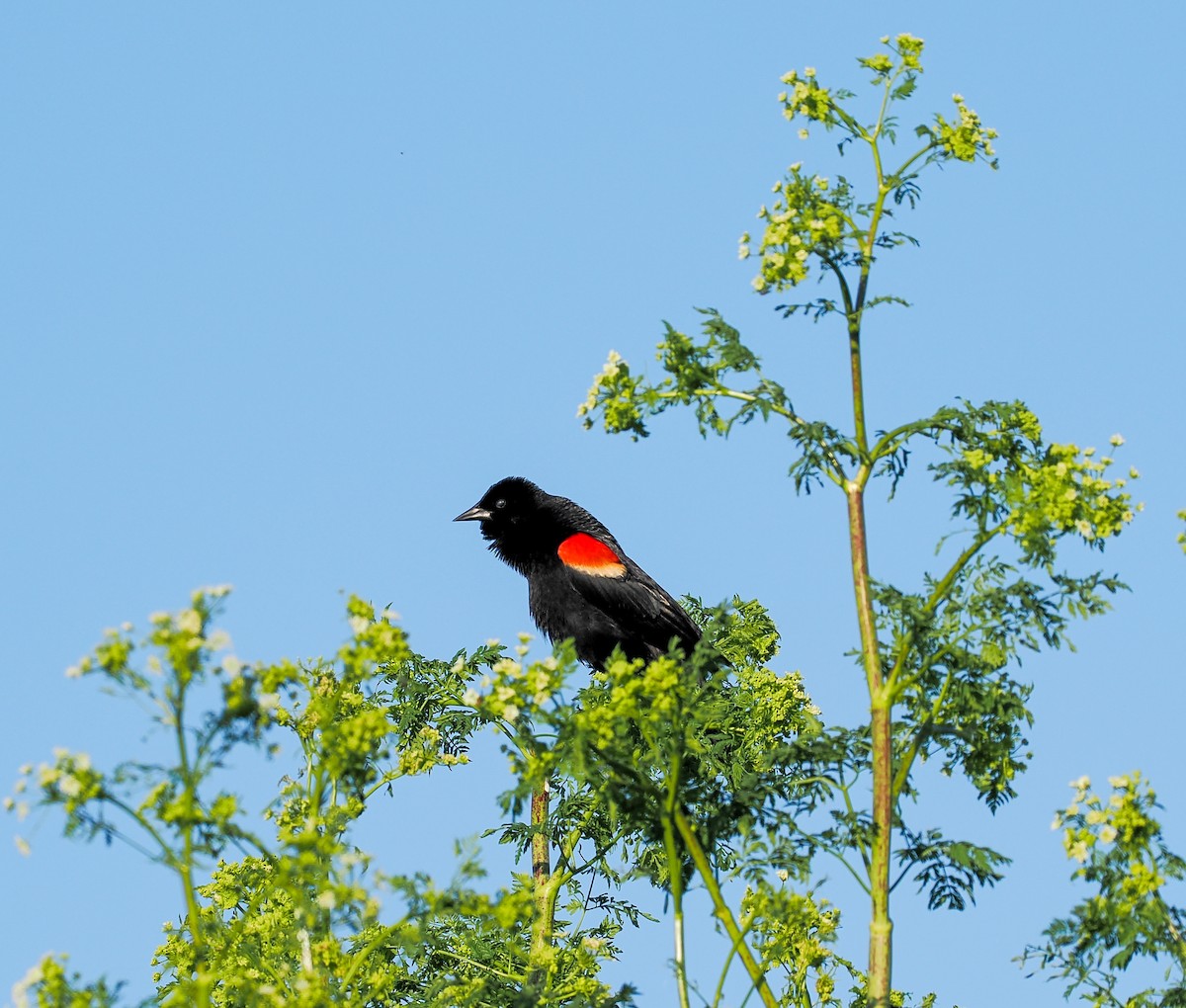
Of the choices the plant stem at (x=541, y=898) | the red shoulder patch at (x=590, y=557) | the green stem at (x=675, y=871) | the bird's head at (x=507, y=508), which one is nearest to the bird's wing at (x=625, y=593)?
the red shoulder patch at (x=590, y=557)

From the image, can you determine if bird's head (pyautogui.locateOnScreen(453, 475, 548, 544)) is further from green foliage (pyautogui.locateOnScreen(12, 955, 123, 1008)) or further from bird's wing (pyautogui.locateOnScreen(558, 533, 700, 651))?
green foliage (pyautogui.locateOnScreen(12, 955, 123, 1008))

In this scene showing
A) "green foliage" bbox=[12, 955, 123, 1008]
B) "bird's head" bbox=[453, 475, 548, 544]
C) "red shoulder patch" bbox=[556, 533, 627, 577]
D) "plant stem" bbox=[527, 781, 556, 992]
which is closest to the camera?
"green foliage" bbox=[12, 955, 123, 1008]

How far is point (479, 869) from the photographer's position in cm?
436

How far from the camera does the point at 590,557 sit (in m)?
11.3

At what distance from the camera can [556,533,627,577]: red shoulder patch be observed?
11.2 metres

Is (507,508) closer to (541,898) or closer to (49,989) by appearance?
(541,898)

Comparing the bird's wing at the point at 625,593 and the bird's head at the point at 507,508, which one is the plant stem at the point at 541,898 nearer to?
the bird's wing at the point at 625,593

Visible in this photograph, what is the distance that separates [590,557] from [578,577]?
0.17 m

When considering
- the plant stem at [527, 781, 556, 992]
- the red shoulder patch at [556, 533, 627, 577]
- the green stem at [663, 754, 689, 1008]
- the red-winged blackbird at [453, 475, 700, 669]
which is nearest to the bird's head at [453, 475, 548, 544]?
the red-winged blackbird at [453, 475, 700, 669]

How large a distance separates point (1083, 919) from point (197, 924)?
2492 mm

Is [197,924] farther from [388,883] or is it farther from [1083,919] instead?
[1083,919]

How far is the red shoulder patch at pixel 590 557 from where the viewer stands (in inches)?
441

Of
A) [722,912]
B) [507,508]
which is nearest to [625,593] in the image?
[507,508]

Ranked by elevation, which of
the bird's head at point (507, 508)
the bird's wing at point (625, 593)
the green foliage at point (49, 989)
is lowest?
the green foliage at point (49, 989)
